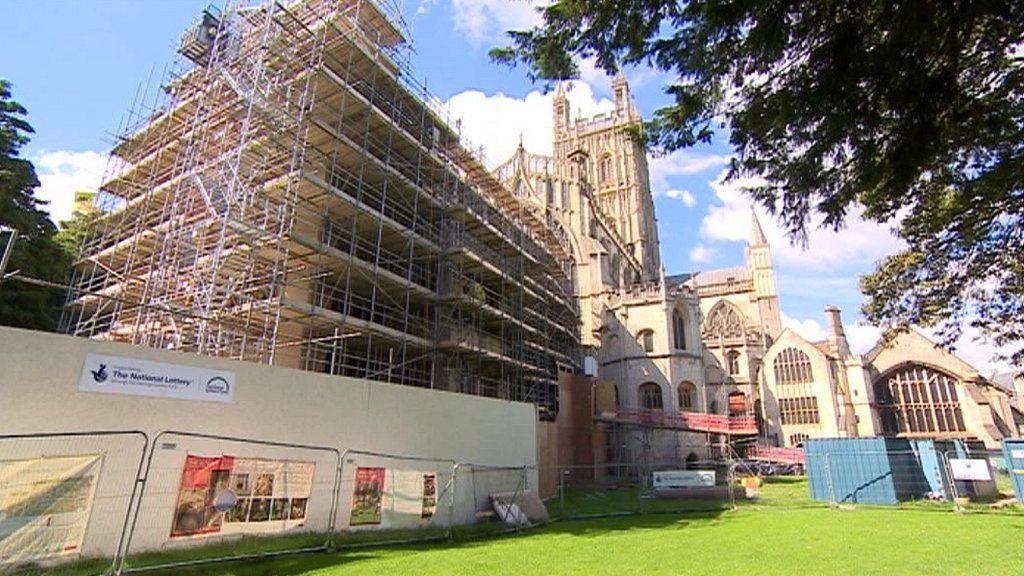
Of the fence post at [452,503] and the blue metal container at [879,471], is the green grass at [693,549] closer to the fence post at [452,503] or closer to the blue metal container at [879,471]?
the fence post at [452,503]

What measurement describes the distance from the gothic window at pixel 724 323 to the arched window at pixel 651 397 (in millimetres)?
14889

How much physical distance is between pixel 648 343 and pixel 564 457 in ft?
50.5

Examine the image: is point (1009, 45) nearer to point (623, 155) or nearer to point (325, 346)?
point (325, 346)

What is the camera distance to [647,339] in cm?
3706

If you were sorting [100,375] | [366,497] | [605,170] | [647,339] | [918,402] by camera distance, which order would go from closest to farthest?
[100,375] < [366,497] < [647,339] < [918,402] < [605,170]

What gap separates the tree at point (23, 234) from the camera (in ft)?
56.5

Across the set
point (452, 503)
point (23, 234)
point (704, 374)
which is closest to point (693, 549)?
point (452, 503)

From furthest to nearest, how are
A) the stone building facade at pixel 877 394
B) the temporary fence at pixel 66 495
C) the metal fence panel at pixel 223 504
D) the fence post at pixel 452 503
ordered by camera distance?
the stone building facade at pixel 877 394, the fence post at pixel 452 503, the metal fence panel at pixel 223 504, the temporary fence at pixel 66 495

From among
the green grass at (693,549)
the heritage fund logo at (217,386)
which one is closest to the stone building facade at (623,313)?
the green grass at (693,549)

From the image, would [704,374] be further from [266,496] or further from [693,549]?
[266,496]

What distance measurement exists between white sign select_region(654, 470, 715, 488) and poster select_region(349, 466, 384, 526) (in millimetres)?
13815

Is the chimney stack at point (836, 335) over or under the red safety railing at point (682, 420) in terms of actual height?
over

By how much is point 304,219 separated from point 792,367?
3869 cm

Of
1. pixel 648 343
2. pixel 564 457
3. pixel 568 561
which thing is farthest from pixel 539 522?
pixel 648 343
